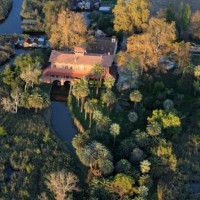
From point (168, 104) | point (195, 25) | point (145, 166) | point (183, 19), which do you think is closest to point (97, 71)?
point (168, 104)

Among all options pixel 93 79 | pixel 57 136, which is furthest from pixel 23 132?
pixel 93 79

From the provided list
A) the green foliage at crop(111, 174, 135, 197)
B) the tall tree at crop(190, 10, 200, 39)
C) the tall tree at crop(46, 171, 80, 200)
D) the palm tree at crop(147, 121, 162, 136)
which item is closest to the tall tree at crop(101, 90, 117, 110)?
the palm tree at crop(147, 121, 162, 136)

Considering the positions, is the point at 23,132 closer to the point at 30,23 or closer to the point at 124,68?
the point at 124,68

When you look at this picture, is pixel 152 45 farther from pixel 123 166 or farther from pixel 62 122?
pixel 123 166

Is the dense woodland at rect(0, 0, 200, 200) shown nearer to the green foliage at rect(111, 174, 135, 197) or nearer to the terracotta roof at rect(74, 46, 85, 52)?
the green foliage at rect(111, 174, 135, 197)

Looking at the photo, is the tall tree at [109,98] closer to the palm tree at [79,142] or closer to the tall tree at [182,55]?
the palm tree at [79,142]
